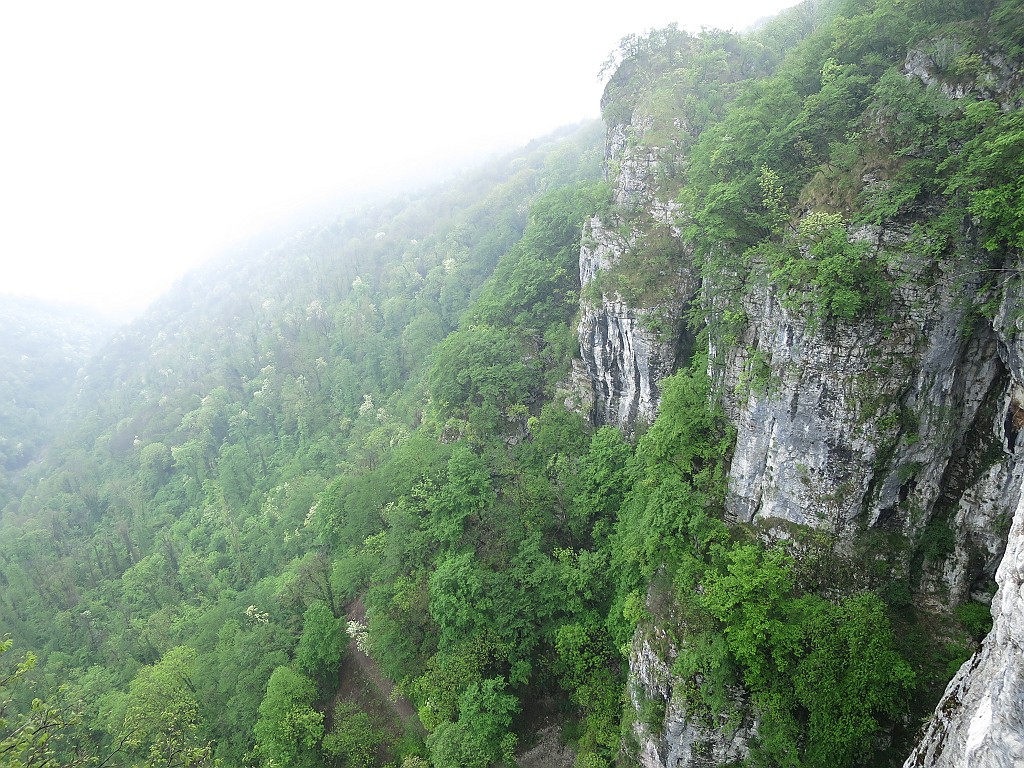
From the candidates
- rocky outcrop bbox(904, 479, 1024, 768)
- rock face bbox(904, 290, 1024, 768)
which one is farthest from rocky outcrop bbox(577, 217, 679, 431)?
rocky outcrop bbox(904, 479, 1024, 768)

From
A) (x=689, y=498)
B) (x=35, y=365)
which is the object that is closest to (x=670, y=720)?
(x=689, y=498)

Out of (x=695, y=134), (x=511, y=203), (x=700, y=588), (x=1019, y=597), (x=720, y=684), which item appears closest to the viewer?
(x=1019, y=597)

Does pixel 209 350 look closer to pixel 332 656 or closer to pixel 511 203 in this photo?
pixel 511 203

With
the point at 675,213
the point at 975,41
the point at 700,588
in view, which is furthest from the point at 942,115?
the point at 700,588

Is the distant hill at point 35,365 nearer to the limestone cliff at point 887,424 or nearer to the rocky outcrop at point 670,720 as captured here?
the rocky outcrop at point 670,720

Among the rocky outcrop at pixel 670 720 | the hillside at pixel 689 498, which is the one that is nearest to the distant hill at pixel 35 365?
the hillside at pixel 689 498

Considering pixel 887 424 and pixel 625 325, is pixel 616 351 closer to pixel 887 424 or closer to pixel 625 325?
pixel 625 325

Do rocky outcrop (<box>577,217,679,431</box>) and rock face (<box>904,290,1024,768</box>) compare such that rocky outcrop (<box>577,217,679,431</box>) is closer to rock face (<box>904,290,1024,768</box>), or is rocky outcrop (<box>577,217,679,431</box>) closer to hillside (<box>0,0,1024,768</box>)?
hillside (<box>0,0,1024,768</box>)

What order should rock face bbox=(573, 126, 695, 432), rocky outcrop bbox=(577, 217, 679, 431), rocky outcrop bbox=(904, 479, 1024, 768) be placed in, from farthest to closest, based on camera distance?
rocky outcrop bbox=(577, 217, 679, 431)
rock face bbox=(573, 126, 695, 432)
rocky outcrop bbox=(904, 479, 1024, 768)
